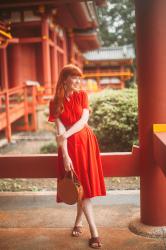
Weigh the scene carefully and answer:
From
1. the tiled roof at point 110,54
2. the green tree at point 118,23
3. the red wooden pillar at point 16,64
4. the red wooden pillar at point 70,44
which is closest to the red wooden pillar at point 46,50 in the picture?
the red wooden pillar at point 16,64

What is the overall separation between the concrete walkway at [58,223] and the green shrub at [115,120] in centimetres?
248

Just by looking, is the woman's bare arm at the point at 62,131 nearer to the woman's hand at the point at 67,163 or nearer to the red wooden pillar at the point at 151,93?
the woman's hand at the point at 67,163

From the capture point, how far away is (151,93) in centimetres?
333

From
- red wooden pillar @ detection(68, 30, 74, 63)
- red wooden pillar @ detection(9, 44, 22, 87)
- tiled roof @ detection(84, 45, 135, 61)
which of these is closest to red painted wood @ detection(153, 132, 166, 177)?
red wooden pillar @ detection(9, 44, 22, 87)

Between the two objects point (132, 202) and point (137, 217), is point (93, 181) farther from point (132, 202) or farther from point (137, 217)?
point (132, 202)

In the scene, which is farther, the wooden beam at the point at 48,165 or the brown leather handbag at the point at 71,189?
the wooden beam at the point at 48,165

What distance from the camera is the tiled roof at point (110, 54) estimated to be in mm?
29922

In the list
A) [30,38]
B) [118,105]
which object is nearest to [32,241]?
[118,105]

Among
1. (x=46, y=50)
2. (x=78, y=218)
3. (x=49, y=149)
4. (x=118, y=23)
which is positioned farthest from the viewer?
(x=118, y=23)

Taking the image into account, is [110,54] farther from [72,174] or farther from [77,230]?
[72,174]

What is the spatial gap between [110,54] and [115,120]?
79.6ft

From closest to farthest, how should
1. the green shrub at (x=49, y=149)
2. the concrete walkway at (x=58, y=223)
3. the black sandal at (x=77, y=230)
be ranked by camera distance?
the concrete walkway at (x=58, y=223)
the black sandal at (x=77, y=230)
the green shrub at (x=49, y=149)

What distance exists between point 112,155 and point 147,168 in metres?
0.35

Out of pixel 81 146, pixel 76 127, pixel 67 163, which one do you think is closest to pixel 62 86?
pixel 76 127
